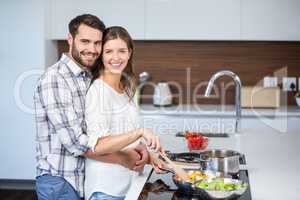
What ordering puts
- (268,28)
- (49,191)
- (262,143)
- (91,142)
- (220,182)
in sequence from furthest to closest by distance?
(268,28) < (262,143) < (49,191) < (91,142) < (220,182)

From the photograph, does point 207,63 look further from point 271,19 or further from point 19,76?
point 19,76

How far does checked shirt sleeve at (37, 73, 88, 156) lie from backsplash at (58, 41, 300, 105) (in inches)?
117

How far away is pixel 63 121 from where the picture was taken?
1972 millimetres

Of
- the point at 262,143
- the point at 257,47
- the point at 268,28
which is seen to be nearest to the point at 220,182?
the point at 262,143

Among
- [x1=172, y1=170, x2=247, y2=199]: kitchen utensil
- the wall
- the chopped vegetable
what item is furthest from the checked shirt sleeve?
the wall

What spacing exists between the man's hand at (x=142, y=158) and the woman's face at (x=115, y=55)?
0.38 metres

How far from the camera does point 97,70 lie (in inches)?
82.2

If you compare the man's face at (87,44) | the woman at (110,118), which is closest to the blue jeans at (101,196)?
the woman at (110,118)

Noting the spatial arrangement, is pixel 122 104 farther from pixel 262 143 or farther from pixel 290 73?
pixel 290 73

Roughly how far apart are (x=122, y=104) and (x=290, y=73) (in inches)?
126

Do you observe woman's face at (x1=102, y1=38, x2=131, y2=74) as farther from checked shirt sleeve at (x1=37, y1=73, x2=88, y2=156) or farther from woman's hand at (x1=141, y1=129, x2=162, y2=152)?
woman's hand at (x1=141, y1=129, x2=162, y2=152)

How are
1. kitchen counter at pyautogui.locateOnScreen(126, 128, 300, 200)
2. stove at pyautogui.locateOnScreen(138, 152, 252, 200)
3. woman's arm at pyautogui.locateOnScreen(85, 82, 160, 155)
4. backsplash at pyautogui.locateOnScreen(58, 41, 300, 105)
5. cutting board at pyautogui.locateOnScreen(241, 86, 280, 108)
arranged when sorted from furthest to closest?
backsplash at pyautogui.locateOnScreen(58, 41, 300, 105) < cutting board at pyautogui.locateOnScreen(241, 86, 280, 108) < woman's arm at pyautogui.locateOnScreen(85, 82, 160, 155) < kitchen counter at pyautogui.locateOnScreen(126, 128, 300, 200) < stove at pyautogui.locateOnScreen(138, 152, 252, 200)

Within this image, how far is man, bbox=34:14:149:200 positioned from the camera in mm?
1976

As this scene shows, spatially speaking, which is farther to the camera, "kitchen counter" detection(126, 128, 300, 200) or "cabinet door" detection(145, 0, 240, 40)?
"cabinet door" detection(145, 0, 240, 40)
